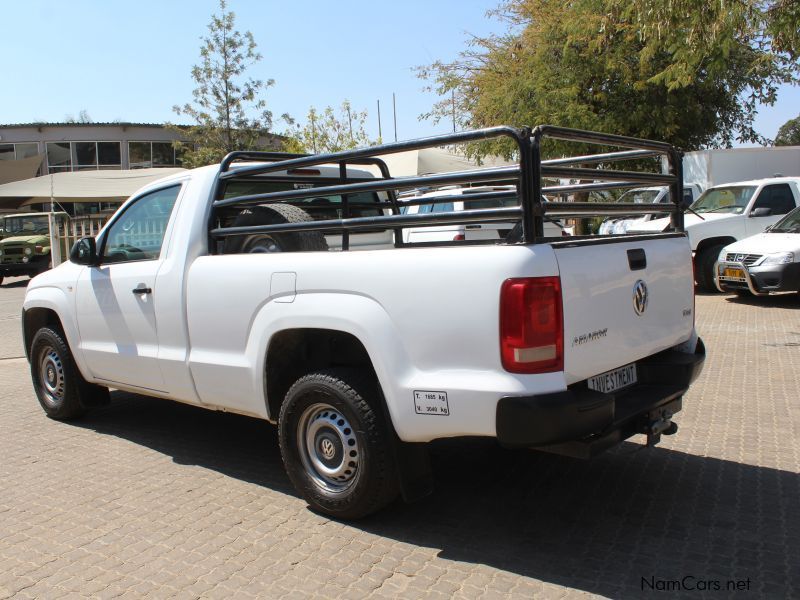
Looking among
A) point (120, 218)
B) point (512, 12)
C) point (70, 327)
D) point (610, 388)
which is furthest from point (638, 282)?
point (512, 12)

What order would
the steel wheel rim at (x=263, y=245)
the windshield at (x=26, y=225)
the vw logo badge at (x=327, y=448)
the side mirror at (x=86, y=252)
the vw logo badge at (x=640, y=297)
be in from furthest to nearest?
the windshield at (x=26, y=225) → the side mirror at (x=86, y=252) → the steel wheel rim at (x=263, y=245) → the vw logo badge at (x=327, y=448) → the vw logo badge at (x=640, y=297)

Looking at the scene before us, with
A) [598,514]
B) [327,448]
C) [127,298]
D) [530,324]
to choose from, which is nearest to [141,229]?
[127,298]

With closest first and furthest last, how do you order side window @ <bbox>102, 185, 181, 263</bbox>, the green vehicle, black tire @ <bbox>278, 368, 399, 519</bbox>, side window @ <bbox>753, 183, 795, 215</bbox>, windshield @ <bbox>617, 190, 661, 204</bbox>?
black tire @ <bbox>278, 368, 399, 519</bbox>, side window @ <bbox>102, 185, 181, 263</bbox>, side window @ <bbox>753, 183, 795, 215</bbox>, windshield @ <bbox>617, 190, 661, 204</bbox>, the green vehicle

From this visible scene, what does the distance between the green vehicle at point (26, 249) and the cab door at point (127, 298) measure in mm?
17637

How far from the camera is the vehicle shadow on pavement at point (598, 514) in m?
3.38

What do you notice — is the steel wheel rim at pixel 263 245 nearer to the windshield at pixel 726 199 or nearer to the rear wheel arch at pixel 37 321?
the rear wheel arch at pixel 37 321

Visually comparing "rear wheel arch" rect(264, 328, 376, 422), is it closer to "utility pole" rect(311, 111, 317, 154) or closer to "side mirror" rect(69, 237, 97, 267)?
"side mirror" rect(69, 237, 97, 267)

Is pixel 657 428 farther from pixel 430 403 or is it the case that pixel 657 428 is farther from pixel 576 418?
pixel 430 403

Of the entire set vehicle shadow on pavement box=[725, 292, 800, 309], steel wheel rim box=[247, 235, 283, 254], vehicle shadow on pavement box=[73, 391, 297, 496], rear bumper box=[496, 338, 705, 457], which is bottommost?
vehicle shadow on pavement box=[73, 391, 297, 496]

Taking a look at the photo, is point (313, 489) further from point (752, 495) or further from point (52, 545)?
point (752, 495)

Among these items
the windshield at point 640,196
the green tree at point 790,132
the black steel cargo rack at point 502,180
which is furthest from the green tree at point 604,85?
the green tree at point 790,132

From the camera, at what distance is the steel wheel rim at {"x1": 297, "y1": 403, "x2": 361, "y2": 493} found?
12.7ft
